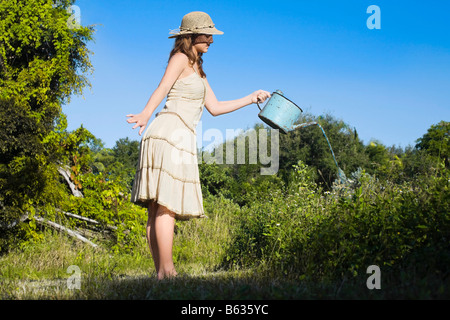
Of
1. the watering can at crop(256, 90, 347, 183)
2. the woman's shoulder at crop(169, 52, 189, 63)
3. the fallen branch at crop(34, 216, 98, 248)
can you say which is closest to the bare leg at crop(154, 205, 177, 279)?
the woman's shoulder at crop(169, 52, 189, 63)

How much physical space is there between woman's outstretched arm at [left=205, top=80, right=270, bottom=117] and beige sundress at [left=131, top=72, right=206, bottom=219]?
0.94 ft

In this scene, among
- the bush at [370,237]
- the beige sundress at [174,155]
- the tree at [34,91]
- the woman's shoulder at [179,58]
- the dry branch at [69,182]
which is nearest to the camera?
the bush at [370,237]

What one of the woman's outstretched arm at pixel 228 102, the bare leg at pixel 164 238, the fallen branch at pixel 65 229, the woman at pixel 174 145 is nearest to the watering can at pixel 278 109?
the woman's outstretched arm at pixel 228 102

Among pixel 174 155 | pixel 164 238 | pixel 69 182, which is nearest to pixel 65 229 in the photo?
pixel 69 182

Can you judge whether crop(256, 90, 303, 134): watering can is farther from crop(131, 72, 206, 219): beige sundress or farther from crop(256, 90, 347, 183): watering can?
crop(131, 72, 206, 219): beige sundress

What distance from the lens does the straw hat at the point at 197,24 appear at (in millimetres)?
3508

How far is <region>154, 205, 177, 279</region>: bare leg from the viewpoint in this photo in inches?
131

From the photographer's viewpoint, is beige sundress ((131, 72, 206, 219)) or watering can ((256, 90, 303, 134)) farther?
watering can ((256, 90, 303, 134))

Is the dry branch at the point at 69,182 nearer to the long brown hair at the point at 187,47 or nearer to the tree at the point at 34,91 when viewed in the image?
the tree at the point at 34,91

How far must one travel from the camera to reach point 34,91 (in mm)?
8133

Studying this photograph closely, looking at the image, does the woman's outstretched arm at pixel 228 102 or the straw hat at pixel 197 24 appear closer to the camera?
the straw hat at pixel 197 24

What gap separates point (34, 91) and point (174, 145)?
5736 mm

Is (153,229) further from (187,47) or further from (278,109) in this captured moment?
(278,109)
